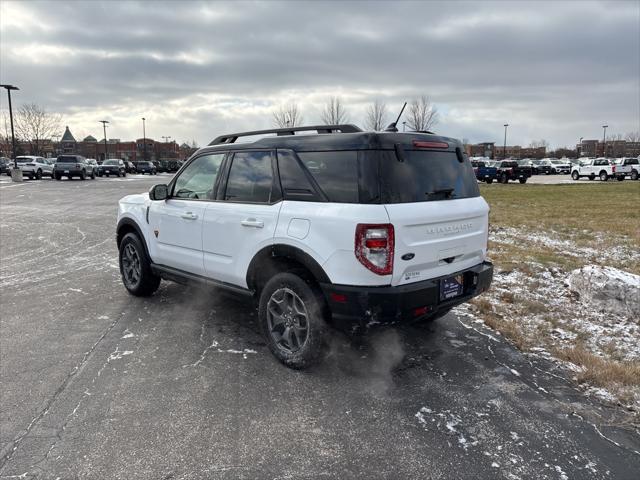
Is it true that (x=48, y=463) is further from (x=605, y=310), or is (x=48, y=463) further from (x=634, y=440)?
(x=605, y=310)

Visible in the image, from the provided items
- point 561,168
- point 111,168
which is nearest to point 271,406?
point 111,168

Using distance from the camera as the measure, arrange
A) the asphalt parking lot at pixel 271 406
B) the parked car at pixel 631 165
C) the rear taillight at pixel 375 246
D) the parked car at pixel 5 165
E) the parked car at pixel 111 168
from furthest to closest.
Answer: the parked car at pixel 111 168, the parked car at pixel 5 165, the parked car at pixel 631 165, the rear taillight at pixel 375 246, the asphalt parking lot at pixel 271 406

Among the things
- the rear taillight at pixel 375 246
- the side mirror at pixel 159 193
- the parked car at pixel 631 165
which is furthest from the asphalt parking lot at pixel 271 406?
the parked car at pixel 631 165

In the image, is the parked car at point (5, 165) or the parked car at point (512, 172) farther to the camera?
the parked car at point (5, 165)

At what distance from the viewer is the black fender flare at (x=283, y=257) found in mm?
3475

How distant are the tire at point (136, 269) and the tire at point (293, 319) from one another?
7.28 ft

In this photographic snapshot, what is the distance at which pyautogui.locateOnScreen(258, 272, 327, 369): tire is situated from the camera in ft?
11.8

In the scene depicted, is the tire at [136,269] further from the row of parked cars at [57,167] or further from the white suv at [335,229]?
the row of parked cars at [57,167]

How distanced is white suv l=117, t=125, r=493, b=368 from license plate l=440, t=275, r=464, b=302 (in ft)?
0.05

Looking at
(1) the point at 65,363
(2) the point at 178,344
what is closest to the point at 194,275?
(2) the point at 178,344

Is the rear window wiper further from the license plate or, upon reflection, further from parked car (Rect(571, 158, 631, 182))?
parked car (Rect(571, 158, 631, 182))

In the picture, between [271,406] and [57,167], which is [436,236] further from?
[57,167]

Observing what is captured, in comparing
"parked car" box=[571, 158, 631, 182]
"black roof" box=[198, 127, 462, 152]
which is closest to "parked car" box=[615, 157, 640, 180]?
"parked car" box=[571, 158, 631, 182]

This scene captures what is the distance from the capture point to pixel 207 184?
468 centimetres
